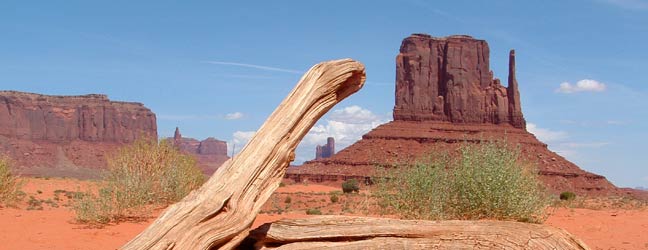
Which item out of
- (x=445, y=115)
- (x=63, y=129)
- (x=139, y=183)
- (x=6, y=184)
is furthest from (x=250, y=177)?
(x=63, y=129)

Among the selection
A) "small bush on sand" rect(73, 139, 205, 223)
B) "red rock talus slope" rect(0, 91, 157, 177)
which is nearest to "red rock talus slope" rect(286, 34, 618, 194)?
"red rock talus slope" rect(0, 91, 157, 177)

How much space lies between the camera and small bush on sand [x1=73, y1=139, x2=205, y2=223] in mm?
15703

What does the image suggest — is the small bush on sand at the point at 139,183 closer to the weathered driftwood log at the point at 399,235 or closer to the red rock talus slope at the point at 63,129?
the weathered driftwood log at the point at 399,235

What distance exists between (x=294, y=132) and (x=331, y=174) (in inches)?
2637

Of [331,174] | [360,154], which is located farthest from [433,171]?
[360,154]

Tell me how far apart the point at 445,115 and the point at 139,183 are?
249ft

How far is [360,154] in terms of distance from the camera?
78.0 m

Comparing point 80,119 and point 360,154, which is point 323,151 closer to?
point 80,119

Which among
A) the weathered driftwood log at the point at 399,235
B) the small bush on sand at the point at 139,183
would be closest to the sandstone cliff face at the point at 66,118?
the small bush on sand at the point at 139,183

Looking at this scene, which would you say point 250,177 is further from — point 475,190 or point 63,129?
point 63,129

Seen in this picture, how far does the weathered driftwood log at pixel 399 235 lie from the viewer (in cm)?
590

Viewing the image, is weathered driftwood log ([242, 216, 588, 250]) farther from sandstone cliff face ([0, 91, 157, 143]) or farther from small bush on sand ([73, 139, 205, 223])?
sandstone cliff face ([0, 91, 157, 143])

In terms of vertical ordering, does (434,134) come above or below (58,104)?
below

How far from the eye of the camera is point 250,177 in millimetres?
5621
